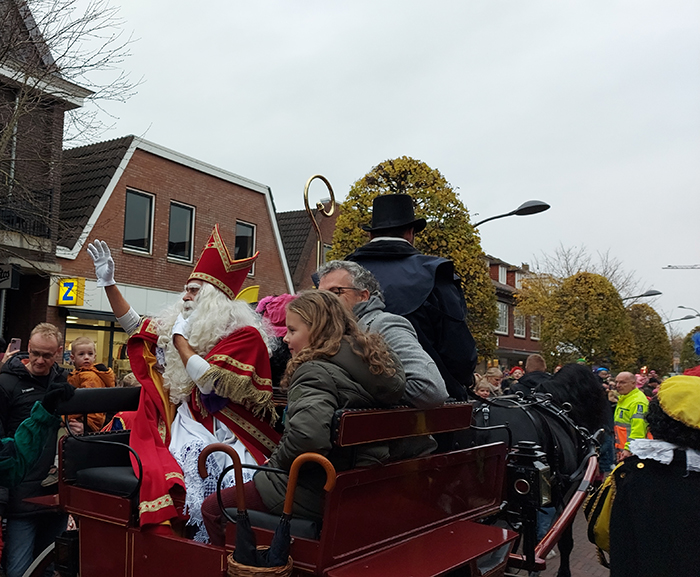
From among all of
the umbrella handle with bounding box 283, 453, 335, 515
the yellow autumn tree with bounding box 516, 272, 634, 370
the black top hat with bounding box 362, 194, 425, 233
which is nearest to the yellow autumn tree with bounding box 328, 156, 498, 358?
the black top hat with bounding box 362, 194, 425, 233

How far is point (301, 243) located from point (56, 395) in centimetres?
1818

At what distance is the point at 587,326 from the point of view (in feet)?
74.4

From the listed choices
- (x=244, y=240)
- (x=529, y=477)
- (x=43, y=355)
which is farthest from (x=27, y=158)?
(x=529, y=477)

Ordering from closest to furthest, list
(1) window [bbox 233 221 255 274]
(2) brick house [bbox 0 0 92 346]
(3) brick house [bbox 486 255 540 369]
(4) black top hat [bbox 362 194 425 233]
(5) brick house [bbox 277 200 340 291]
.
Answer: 1. (4) black top hat [bbox 362 194 425 233]
2. (2) brick house [bbox 0 0 92 346]
3. (1) window [bbox 233 221 255 274]
4. (5) brick house [bbox 277 200 340 291]
5. (3) brick house [bbox 486 255 540 369]

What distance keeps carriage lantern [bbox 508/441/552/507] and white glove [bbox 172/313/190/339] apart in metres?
1.92

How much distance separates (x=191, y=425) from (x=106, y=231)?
39.9 feet

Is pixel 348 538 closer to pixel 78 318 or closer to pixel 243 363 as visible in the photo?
pixel 243 363

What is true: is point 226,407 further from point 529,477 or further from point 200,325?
point 529,477

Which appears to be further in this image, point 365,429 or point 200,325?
point 200,325

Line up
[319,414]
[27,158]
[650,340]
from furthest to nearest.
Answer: [650,340] < [27,158] < [319,414]

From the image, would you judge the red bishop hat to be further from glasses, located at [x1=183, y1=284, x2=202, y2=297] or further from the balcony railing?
the balcony railing

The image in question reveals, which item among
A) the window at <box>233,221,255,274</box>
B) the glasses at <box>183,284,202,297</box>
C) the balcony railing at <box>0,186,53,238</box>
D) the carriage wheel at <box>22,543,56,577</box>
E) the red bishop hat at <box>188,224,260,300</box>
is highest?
the window at <box>233,221,255,274</box>

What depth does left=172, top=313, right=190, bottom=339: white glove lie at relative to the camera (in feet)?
10.9

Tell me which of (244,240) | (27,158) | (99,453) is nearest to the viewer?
(99,453)
